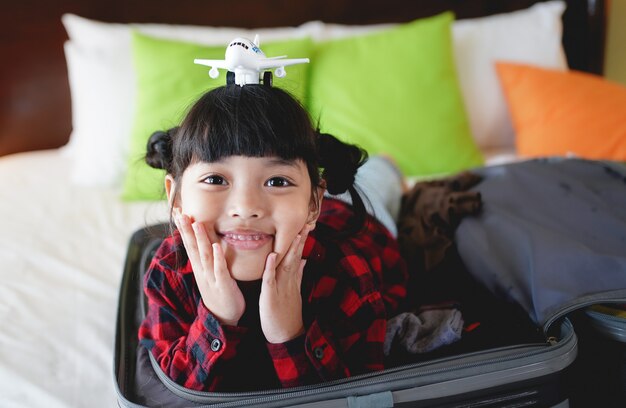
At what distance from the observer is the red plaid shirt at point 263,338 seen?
823 millimetres

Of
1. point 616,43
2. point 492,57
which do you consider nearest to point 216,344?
point 492,57

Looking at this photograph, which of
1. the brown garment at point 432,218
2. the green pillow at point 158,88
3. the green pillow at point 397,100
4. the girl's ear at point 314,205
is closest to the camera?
the girl's ear at point 314,205

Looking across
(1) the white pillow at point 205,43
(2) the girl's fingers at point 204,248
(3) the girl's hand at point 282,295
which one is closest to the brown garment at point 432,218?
(3) the girl's hand at point 282,295

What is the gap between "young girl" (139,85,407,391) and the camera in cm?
77

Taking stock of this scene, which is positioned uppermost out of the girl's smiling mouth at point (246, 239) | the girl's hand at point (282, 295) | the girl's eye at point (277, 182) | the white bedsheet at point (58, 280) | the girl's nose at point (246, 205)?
the girl's eye at point (277, 182)

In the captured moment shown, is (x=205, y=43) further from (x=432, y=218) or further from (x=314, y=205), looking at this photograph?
(x=314, y=205)

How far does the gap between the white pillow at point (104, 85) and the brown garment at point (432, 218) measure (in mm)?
772

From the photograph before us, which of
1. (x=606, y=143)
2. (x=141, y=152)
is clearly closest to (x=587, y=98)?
(x=606, y=143)

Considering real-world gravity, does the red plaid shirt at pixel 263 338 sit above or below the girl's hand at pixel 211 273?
below

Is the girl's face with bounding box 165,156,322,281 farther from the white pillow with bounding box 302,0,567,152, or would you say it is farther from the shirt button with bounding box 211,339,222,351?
the white pillow with bounding box 302,0,567,152

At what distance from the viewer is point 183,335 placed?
92cm

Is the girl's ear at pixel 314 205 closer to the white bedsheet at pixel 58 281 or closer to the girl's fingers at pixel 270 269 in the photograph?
the girl's fingers at pixel 270 269

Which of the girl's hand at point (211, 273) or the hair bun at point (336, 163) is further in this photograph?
the hair bun at point (336, 163)

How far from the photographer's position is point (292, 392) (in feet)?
2.55
